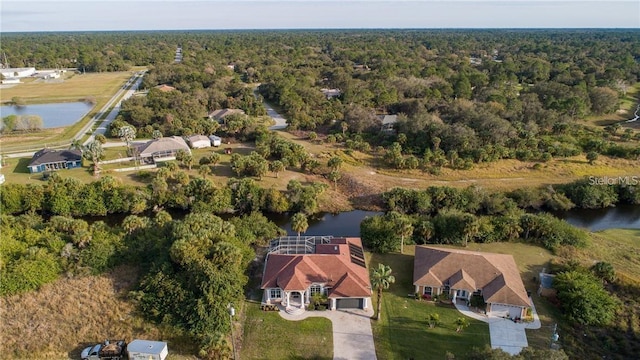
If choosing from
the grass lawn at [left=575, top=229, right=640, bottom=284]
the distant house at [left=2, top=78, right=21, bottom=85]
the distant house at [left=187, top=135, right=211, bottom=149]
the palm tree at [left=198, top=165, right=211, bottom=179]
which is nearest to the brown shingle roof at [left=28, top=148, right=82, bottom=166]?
the distant house at [left=187, top=135, right=211, bottom=149]

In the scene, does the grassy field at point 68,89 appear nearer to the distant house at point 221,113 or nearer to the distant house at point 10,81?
the distant house at point 10,81

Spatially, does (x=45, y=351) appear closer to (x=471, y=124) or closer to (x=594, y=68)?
(x=471, y=124)

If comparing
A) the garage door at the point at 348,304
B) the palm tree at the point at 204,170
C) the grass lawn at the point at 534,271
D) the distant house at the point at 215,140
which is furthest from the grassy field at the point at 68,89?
the grass lawn at the point at 534,271

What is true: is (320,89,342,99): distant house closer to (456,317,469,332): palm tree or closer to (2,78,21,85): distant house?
(456,317,469,332): palm tree

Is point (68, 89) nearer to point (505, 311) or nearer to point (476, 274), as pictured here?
point (476, 274)

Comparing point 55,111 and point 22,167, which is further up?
point 55,111

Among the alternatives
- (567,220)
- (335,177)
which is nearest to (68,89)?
(335,177)
